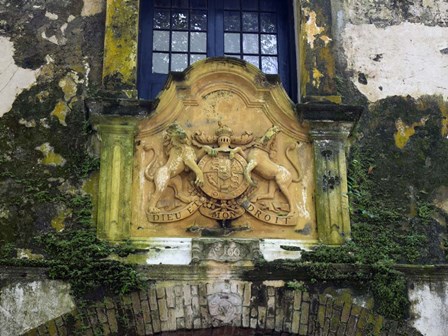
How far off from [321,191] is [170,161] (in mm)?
1580

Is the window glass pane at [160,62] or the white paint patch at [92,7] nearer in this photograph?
the white paint patch at [92,7]

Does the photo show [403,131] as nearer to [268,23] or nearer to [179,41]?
[268,23]

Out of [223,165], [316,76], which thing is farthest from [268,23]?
[223,165]

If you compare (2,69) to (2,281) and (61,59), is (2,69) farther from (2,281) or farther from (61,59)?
(2,281)

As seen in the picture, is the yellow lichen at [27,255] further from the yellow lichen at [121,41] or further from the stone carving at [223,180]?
the yellow lichen at [121,41]

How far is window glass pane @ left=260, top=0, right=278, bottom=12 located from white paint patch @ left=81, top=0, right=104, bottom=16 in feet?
6.27

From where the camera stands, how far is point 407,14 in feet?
29.3

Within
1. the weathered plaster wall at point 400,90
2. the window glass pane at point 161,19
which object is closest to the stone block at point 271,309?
the weathered plaster wall at point 400,90

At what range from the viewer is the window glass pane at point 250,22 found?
8.94 metres

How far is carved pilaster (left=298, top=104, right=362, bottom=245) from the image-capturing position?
7.65 m

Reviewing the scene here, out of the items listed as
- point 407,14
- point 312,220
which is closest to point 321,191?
point 312,220

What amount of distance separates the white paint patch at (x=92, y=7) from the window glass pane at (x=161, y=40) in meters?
0.69

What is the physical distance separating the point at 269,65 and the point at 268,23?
561 millimetres

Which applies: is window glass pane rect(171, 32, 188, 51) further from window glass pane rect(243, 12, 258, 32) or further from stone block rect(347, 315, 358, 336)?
stone block rect(347, 315, 358, 336)
